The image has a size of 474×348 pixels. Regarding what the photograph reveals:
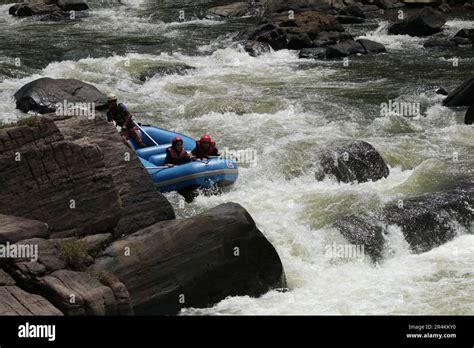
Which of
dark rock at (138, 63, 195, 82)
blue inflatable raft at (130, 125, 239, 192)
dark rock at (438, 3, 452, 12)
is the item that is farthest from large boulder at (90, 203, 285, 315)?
dark rock at (438, 3, 452, 12)

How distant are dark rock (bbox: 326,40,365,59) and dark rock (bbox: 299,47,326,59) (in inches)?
7.4

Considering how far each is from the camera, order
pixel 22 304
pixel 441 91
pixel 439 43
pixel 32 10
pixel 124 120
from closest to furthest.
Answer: pixel 22 304
pixel 124 120
pixel 441 91
pixel 439 43
pixel 32 10

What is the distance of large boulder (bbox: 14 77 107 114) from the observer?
17531 mm

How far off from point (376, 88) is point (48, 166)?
11895 mm

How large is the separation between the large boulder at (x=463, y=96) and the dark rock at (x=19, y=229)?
452 inches

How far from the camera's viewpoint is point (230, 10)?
30812 mm

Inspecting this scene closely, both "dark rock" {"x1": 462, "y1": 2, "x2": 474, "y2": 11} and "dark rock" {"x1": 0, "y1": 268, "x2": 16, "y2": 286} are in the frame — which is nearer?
"dark rock" {"x1": 0, "y1": 268, "x2": 16, "y2": 286}

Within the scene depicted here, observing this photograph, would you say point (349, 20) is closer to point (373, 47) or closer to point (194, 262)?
point (373, 47)

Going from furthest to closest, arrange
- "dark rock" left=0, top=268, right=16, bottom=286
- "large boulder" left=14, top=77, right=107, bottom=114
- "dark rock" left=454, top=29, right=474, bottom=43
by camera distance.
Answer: "dark rock" left=454, top=29, right=474, bottom=43, "large boulder" left=14, top=77, right=107, bottom=114, "dark rock" left=0, top=268, right=16, bottom=286

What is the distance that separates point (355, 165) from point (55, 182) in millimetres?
6228

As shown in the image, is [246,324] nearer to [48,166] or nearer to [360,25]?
[48,166]

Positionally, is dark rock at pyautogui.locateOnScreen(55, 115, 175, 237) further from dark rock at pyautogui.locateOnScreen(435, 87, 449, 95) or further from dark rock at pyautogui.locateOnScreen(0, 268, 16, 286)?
dark rock at pyautogui.locateOnScreen(435, 87, 449, 95)

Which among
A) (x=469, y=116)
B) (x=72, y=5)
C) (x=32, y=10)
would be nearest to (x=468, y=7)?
(x=72, y=5)

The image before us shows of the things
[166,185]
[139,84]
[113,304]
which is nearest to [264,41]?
[139,84]
